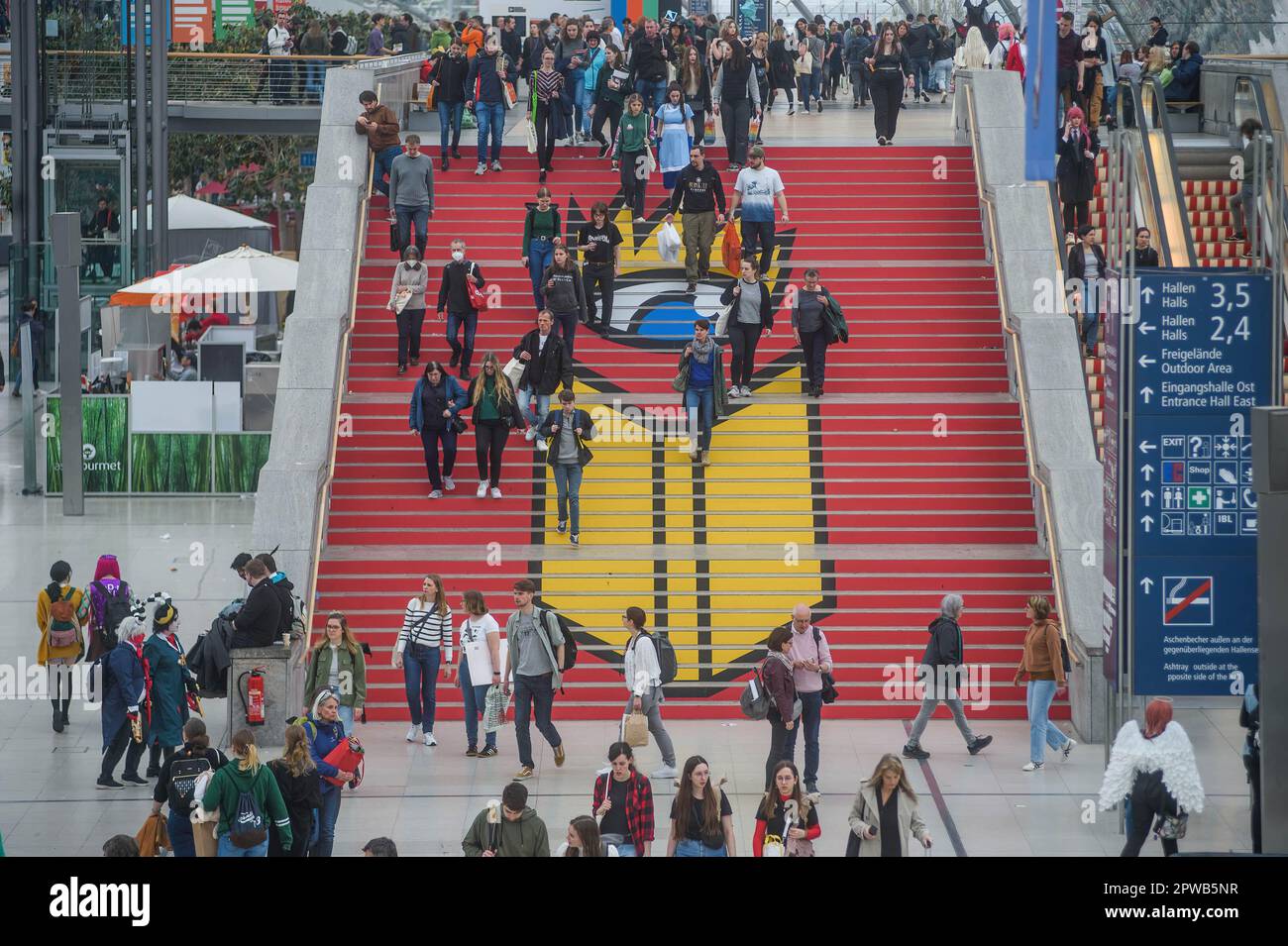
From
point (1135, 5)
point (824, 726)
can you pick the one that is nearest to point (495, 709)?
point (824, 726)

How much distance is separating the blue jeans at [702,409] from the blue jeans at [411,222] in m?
4.73

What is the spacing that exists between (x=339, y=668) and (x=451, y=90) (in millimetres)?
13115

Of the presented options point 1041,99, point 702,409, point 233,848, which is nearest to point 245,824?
point 233,848

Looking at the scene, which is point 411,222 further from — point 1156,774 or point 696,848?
point 1156,774

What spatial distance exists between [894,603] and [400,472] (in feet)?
19.1

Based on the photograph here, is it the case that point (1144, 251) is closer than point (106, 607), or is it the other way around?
point (106, 607)

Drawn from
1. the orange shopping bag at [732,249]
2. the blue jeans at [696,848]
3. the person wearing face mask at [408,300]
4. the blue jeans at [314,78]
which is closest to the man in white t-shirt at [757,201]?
the orange shopping bag at [732,249]

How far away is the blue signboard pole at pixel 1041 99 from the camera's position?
36.9ft

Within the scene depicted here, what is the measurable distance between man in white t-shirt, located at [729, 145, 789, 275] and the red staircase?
2.36 feet

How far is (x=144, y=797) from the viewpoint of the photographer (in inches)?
576

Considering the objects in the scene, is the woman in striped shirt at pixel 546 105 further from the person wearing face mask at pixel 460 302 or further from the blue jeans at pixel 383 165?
the person wearing face mask at pixel 460 302

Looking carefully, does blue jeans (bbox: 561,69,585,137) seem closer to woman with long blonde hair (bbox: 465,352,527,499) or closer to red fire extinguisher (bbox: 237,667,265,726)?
woman with long blonde hair (bbox: 465,352,527,499)

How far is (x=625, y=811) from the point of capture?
37.2 ft
